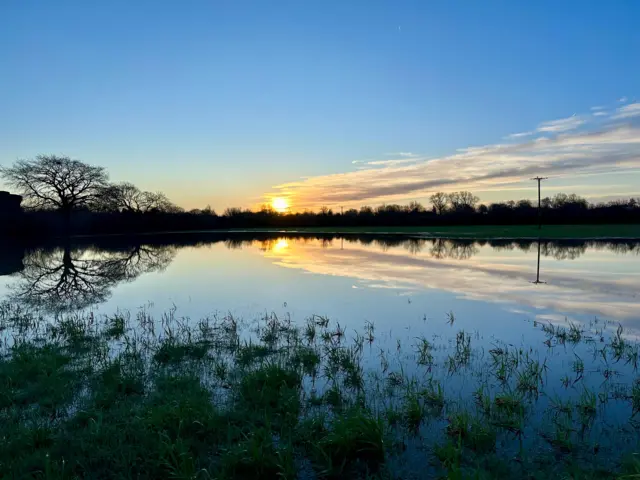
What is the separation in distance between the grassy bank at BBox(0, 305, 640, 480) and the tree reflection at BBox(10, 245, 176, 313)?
5.63 metres

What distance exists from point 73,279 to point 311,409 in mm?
19548

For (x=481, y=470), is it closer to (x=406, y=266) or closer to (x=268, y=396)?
(x=268, y=396)

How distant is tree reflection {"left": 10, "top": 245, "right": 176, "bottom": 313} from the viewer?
1457 centimetres

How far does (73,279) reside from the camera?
2023cm

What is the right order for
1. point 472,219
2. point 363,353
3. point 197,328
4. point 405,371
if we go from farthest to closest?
point 472,219 < point 197,328 < point 363,353 < point 405,371

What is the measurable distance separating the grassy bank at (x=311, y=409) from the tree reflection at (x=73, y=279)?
5.63 meters

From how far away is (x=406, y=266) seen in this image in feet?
78.2

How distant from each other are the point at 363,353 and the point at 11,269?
25.9 meters

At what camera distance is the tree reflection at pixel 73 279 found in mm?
14573

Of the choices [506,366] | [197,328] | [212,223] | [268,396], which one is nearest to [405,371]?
[506,366]

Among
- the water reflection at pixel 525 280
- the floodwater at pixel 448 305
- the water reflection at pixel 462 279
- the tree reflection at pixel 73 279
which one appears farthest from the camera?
the tree reflection at pixel 73 279

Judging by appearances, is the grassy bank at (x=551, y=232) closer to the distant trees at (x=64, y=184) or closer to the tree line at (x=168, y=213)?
the tree line at (x=168, y=213)

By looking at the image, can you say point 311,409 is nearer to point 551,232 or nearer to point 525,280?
point 525,280

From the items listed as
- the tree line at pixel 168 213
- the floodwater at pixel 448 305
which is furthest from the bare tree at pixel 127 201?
the floodwater at pixel 448 305
